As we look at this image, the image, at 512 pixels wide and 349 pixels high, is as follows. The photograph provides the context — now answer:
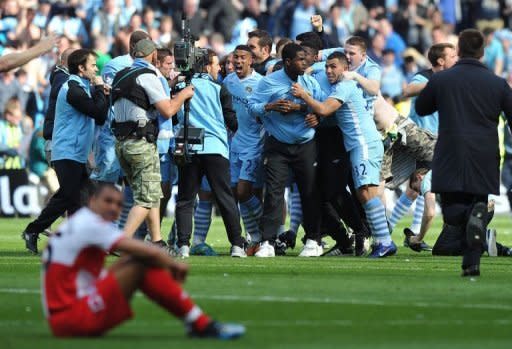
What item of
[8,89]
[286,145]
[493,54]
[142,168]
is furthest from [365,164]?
[493,54]

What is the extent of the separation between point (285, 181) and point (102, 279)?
8.74 meters

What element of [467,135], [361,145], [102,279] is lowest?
[102,279]

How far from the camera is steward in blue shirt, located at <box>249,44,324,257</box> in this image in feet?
60.8

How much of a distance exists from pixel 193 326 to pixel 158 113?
7599mm

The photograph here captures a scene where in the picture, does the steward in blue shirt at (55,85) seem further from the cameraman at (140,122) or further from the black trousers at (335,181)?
the black trousers at (335,181)

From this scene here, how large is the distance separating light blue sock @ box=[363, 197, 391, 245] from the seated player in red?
830 cm

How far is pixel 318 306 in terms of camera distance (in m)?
12.5

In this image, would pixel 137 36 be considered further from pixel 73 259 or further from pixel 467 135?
pixel 73 259

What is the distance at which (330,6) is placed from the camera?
3641cm

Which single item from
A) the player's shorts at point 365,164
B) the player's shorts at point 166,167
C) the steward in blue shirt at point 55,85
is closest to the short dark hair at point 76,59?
the steward in blue shirt at point 55,85

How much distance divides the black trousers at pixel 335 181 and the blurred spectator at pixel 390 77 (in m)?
15.3

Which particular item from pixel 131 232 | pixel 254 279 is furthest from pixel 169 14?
pixel 254 279

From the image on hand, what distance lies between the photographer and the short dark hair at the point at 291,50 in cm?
1833

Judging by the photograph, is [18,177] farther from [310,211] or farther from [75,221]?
[75,221]
